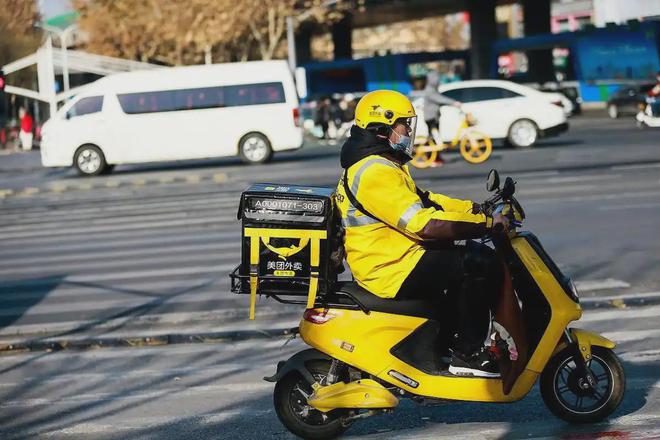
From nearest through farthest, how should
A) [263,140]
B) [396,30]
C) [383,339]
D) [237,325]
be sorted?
[383,339] < [237,325] < [263,140] < [396,30]

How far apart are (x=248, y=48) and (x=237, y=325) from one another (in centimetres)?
6767

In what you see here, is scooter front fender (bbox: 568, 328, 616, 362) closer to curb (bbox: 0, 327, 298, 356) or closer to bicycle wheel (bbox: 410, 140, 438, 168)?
curb (bbox: 0, 327, 298, 356)

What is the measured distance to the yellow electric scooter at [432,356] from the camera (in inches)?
233

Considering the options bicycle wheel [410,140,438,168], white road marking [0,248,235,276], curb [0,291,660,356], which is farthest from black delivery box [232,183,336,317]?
bicycle wheel [410,140,438,168]

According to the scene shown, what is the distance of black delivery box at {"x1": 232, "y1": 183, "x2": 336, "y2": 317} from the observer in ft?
19.1

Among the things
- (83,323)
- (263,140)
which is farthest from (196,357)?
(263,140)

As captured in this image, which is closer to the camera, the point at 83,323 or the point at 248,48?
the point at 83,323

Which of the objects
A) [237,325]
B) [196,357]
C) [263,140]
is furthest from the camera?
[263,140]

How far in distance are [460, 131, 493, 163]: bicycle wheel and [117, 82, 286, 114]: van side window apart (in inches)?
241

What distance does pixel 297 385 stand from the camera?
20.0 feet

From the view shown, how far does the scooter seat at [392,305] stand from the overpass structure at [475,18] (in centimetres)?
6107

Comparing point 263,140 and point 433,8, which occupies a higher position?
point 433,8

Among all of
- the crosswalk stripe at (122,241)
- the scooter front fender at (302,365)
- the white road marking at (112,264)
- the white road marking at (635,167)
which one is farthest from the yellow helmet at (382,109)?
the white road marking at (635,167)

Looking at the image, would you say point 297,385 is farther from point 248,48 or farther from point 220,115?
point 248,48
